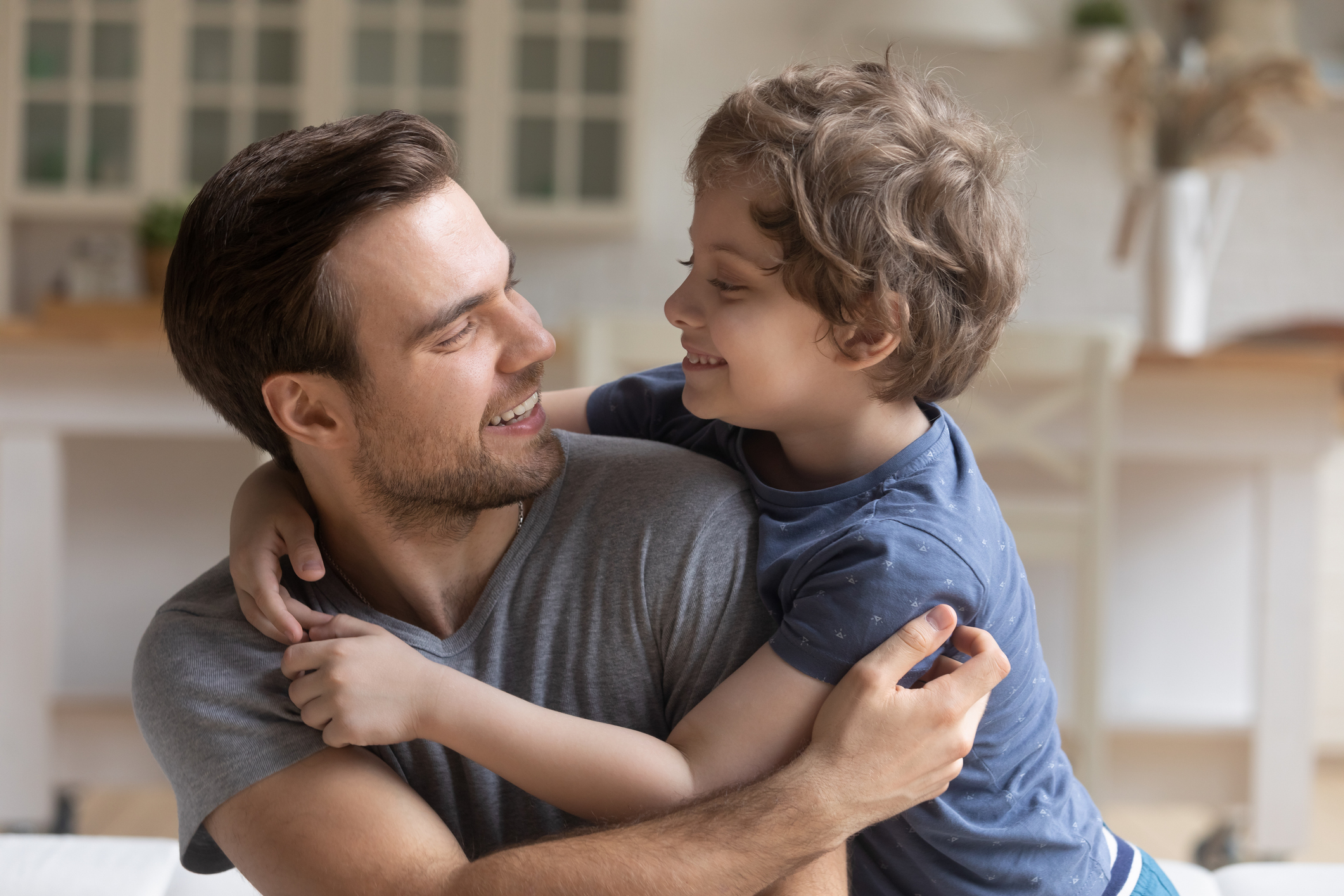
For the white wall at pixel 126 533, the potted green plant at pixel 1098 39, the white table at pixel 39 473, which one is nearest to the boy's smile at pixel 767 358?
the white table at pixel 39 473

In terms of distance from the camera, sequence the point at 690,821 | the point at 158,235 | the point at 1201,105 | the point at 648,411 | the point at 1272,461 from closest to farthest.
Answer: the point at 690,821 → the point at 648,411 → the point at 1272,461 → the point at 1201,105 → the point at 158,235

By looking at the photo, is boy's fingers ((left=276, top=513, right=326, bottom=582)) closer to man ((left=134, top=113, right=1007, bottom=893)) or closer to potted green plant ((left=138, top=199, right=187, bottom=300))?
man ((left=134, top=113, right=1007, bottom=893))

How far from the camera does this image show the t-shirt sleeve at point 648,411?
1.35 meters

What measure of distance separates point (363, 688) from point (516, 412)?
30cm

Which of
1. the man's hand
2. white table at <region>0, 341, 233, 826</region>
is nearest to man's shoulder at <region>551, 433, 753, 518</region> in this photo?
the man's hand

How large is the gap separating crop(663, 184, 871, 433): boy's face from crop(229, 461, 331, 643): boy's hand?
0.37m

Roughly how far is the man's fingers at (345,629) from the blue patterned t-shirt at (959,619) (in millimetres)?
331

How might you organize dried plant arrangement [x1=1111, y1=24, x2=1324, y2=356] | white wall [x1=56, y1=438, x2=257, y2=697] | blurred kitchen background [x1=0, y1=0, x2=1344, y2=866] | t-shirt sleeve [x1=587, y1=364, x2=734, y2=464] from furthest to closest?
white wall [x1=56, y1=438, x2=257, y2=697] → dried plant arrangement [x1=1111, y1=24, x2=1324, y2=356] → blurred kitchen background [x1=0, y1=0, x2=1344, y2=866] → t-shirt sleeve [x1=587, y1=364, x2=734, y2=464]

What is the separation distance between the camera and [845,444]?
3.81 feet

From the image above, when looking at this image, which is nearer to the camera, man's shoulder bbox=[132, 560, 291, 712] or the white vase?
man's shoulder bbox=[132, 560, 291, 712]

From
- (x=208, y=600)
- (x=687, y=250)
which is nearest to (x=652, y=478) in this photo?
(x=208, y=600)

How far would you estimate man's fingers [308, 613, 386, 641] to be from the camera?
1.02 meters

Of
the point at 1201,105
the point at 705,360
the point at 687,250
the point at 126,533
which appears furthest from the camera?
the point at 687,250

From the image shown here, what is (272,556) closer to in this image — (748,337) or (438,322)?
(438,322)
